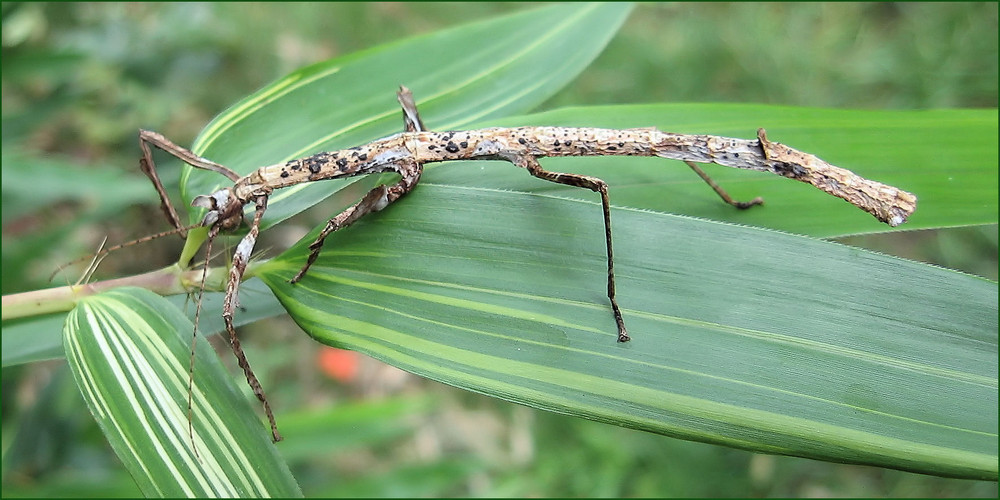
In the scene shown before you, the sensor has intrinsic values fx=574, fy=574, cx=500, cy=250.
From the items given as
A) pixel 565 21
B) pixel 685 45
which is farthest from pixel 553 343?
pixel 685 45

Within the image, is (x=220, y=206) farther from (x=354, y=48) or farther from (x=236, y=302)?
(x=354, y=48)

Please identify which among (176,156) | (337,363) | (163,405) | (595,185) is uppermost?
(176,156)

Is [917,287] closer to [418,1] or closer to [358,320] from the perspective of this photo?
[358,320]

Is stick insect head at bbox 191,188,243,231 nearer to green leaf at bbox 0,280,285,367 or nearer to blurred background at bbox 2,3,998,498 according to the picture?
green leaf at bbox 0,280,285,367

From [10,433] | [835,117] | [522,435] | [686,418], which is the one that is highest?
[835,117]

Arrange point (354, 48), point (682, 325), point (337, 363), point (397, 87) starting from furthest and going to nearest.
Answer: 1. point (354, 48)
2. point (337, 363)
3. point (397, 87)
4. point (682, 325)

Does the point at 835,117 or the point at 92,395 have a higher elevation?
the point at 835,117

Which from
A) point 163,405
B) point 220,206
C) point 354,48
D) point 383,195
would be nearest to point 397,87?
point 383,195
